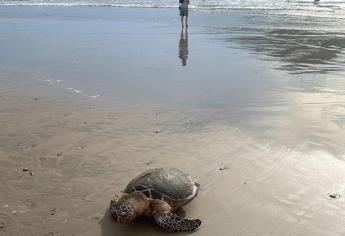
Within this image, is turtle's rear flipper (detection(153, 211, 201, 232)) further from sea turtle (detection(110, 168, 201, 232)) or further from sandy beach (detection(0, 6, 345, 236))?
sandy beach (detection(0, 6, 345, 236))

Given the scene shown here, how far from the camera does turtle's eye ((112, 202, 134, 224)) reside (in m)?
4.48

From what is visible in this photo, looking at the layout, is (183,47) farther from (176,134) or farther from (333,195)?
(333,195)

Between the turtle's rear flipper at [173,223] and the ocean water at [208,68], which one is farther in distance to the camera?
the ocean water at [208,68]

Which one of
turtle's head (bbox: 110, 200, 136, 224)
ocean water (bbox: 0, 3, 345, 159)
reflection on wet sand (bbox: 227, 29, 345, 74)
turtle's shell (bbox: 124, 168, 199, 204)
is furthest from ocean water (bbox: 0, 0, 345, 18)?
turtle's head (bbox: 110, 200, 136, 224)

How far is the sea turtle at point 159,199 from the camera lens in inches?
178

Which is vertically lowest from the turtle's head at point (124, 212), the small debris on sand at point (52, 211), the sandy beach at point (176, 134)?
the small debris on sand at point (52, 211)

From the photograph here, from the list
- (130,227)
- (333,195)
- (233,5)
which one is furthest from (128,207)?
(233,5)

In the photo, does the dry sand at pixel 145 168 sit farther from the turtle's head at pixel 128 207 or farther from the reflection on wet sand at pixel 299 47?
the reflection on wet sand at pixel 299 47

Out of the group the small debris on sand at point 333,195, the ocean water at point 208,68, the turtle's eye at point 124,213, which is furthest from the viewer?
the ocean water at point 208,68

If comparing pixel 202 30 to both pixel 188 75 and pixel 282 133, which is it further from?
pixel 282 133

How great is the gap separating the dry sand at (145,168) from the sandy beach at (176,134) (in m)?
0.02

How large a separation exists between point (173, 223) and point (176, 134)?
2.97m

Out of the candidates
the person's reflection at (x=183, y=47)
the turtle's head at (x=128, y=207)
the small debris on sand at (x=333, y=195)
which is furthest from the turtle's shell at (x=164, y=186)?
the person's reflection at (x=183, y=47)

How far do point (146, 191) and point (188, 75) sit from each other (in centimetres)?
→ 690
